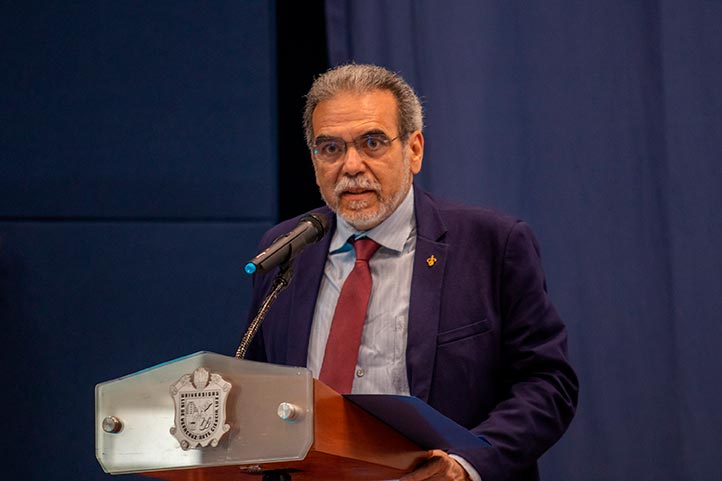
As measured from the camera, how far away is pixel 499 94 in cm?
283

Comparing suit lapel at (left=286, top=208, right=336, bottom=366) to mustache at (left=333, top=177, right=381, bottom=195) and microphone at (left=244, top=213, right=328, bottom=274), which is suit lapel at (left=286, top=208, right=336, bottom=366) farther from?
microphone at (left=244, top=213, right=328, bottom=274)

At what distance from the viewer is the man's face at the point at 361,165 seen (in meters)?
1.97

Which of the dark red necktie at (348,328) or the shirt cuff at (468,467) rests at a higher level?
the dark red necktie at (348,328)

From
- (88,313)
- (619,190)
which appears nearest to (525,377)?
(619,190)

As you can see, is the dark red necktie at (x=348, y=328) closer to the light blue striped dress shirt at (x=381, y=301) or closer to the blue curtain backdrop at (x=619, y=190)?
the light blue striped dress shirt at (x=381, y=301)

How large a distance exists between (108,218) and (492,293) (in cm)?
133

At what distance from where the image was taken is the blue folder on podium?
131cm

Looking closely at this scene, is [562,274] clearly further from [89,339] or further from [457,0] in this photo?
[89,339]

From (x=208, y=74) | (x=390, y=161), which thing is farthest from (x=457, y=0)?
(x=390, y=161)

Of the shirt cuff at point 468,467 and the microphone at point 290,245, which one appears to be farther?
the shirt cuff at point 468,467

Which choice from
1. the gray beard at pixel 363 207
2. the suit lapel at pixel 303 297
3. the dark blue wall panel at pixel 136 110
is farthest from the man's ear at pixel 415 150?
the dark blue wall panel at pixel 136 110

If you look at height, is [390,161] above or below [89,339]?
above

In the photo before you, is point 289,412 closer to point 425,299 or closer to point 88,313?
point 425,299

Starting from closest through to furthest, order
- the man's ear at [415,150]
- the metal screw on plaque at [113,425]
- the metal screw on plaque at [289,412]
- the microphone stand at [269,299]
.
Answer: the metal screw on plaque at [289,412] → the metal screw on plaque at [113,425] → the microphone stand at [269,299] → the man's ear at [415,150]
